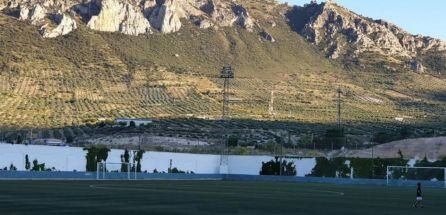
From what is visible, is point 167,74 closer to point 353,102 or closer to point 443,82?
point 353,102

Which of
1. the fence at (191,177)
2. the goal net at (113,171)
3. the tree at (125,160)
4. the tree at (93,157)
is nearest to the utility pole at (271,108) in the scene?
the fence at (191,177)

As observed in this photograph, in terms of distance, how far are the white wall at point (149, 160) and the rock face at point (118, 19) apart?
99.3 meters

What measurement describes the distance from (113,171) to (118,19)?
386 feet

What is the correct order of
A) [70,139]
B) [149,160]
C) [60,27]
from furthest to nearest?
1. [60,27]
2. [70,139]
3. [149,160]

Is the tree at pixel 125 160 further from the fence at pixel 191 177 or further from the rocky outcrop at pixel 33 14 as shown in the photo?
the rocky outcrop at pixel 33 14

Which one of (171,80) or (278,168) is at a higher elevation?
(171,80)

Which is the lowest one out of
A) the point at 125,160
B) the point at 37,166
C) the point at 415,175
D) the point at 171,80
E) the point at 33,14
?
the point at 415,175

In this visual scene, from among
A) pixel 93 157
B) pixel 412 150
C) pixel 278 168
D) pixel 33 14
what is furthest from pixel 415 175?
pixel 33 14

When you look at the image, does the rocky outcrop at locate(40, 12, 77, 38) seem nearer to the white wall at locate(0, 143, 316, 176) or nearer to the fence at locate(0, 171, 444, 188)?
the white wall at locate(0, 143, 316, 176)

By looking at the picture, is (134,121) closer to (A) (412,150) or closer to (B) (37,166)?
(A) (412,150)

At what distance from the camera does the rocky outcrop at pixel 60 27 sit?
544ft

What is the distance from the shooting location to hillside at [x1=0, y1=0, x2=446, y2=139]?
139m

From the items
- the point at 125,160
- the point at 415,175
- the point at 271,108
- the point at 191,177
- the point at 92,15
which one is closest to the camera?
the point at 415,175

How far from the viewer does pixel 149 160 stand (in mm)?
81188
